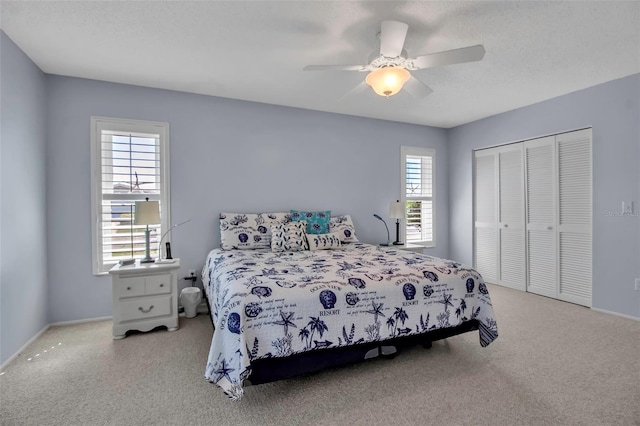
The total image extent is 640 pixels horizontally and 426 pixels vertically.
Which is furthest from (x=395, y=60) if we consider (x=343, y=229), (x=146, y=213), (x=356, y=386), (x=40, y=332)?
(x=40, y=332)

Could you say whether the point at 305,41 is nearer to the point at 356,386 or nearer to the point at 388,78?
the point at 388,78

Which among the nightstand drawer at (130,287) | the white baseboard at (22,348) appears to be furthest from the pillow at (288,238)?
the white baseboard at (22,348)

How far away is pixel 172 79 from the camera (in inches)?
127

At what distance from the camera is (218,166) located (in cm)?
376

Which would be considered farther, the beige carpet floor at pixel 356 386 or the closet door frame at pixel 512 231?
the closet door frame at pixel 512 231

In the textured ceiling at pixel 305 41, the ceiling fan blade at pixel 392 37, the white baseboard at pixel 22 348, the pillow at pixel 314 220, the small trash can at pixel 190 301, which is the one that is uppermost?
the textured ceiling at pixel 305 41

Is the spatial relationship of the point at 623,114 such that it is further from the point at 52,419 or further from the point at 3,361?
the point at 3,361

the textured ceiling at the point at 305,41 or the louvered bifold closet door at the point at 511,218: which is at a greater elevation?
the textured ceiling at the point at 305,41

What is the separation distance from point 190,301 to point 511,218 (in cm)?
431

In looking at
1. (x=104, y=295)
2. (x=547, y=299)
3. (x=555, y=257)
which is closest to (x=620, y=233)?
(x=555, y=257)

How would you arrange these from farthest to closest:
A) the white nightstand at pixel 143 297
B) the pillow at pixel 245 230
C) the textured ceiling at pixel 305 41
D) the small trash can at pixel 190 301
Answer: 1. the pillow at pixel 245 230
2. the small trash can at pixel 190 301
3. the white nightstand at pixel 143 297
4. the textured ceiling at pixel 305 41

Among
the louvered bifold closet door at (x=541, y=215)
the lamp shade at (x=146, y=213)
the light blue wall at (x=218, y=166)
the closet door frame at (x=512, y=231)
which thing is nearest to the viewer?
the lamp shade at (x=146, y=213)

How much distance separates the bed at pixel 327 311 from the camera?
1799 mm

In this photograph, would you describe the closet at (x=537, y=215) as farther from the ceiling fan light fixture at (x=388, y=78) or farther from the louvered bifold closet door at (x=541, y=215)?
the ceiling fan light fixture at (x=388, y=78)
